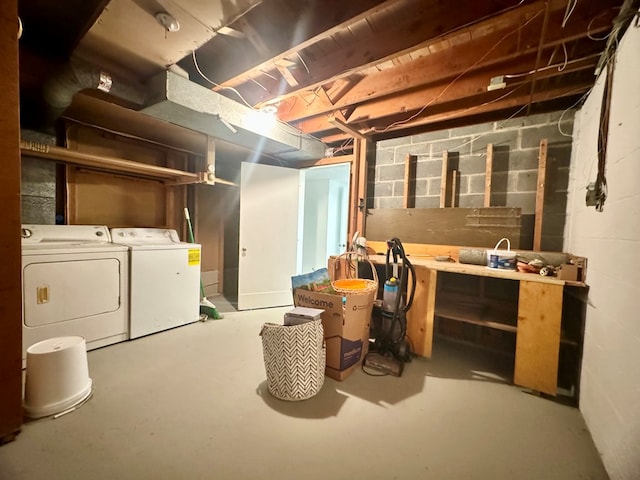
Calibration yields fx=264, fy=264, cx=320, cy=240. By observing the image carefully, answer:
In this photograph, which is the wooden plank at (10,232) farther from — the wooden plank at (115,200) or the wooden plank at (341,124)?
the wooden plank at (341,124)

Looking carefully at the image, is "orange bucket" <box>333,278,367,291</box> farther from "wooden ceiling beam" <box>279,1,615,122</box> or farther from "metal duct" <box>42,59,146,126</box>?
"metal duct" <box>42,59,146,126</box>

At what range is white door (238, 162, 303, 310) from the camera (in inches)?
139

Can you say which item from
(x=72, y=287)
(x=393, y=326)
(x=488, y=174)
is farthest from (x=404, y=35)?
(x=72, y=287)

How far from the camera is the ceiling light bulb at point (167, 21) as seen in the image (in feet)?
4.98

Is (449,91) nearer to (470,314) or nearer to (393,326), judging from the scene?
(470,314)

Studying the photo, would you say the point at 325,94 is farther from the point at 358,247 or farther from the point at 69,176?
the point at 69,176

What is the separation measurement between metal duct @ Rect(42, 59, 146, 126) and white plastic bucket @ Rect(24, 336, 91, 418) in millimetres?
1758

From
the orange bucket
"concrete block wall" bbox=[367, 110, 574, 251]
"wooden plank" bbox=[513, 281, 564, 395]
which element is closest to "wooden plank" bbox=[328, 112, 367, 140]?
"concrete block wall" bbox=[367, 110, 574, 251]

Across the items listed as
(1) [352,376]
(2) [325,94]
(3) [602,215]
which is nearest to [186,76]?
(2) [325,94]

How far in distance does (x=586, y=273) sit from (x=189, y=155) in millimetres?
4337

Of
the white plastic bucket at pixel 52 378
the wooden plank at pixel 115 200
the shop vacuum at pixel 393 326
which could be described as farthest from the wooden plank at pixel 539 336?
the wooden plank at pixel 115 200

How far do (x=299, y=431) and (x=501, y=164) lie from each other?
283 centimetres

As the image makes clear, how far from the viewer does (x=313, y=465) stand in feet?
4.03

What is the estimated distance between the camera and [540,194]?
2340mm
